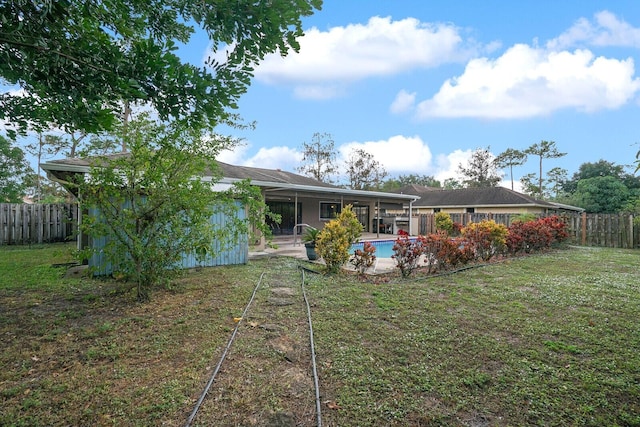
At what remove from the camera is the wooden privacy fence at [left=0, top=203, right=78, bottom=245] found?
12156 millimetres

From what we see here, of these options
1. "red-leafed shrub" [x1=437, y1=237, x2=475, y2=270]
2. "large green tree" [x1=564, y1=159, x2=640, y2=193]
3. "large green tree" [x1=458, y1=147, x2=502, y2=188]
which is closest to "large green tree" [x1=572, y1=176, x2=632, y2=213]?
"large green tree" [x1=564, y1=159, x2=640, y2=193]

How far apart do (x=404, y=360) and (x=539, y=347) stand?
4.97ft

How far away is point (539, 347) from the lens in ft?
11.4

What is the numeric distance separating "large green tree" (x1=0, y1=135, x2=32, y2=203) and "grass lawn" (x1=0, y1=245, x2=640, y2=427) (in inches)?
784

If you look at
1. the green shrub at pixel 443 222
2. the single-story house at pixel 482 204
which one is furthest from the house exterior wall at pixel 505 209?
the green shrub at pixel 443 222

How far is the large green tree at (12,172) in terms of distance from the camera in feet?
66.7

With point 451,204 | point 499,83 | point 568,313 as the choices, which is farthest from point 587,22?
point 451,204

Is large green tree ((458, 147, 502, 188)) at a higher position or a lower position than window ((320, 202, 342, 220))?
higher

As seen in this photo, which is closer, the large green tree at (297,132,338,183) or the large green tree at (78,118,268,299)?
the large green tree at (78,118,268,299)

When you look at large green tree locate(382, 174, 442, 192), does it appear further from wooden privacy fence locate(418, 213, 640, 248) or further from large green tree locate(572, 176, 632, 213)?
wooden privacy fence locate(418, 213, 640, 248)

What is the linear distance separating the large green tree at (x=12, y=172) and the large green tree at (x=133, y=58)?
914 inches

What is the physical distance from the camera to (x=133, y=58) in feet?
7.98

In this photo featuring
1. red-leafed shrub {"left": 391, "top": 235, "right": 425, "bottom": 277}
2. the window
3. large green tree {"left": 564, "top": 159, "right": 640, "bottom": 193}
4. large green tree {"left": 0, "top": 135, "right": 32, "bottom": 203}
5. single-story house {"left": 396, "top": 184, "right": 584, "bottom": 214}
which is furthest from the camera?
large green tree {"left": 564, "top": 159, "right": 640, "bottom": 193}

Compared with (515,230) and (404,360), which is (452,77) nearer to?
(515,230)
